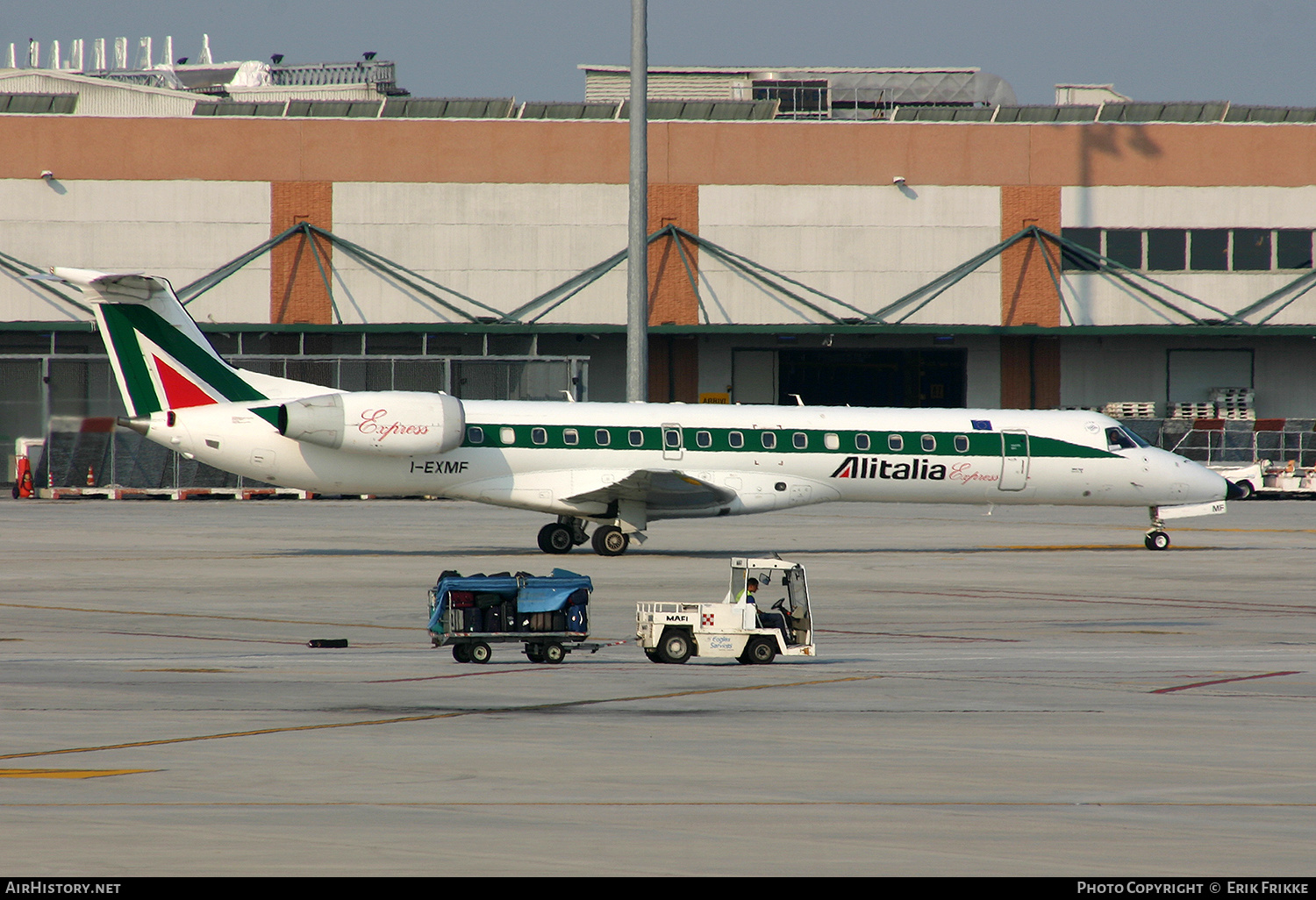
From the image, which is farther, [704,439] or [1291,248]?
[1291,248]

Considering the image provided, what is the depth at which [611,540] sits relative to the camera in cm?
2986

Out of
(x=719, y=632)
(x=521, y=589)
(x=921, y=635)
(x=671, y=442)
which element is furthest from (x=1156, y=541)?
(x=521, y=589)

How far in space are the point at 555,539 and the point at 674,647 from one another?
573 inches

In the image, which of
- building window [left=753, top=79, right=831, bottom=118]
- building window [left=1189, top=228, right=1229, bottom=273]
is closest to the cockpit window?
building window [left=1189, top=228, right=1229, bottom=273]

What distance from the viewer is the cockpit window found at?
32.4m

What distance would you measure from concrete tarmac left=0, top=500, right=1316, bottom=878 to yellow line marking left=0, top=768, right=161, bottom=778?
0.13ft

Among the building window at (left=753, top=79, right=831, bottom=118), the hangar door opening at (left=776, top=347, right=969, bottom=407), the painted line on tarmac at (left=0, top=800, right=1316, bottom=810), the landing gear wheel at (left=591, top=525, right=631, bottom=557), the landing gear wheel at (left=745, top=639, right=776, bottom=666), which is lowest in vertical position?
the painted line on tarmac at (left=0, top=800, right=1316, bottom=810)

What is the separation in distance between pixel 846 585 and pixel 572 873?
693 inches

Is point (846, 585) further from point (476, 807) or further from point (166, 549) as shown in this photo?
point (476, 807)

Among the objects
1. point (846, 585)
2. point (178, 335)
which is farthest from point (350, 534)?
point (846, 585)

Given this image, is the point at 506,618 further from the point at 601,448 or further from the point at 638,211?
the point at 638,211

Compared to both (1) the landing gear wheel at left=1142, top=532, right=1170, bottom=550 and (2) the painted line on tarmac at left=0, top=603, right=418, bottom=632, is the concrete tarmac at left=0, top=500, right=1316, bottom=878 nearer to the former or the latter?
(2) the painted line on tarmac at left=0, top=603, right=418, bottom=632

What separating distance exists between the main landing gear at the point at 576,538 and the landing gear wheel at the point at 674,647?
46.3 ft

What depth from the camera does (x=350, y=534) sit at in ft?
113
